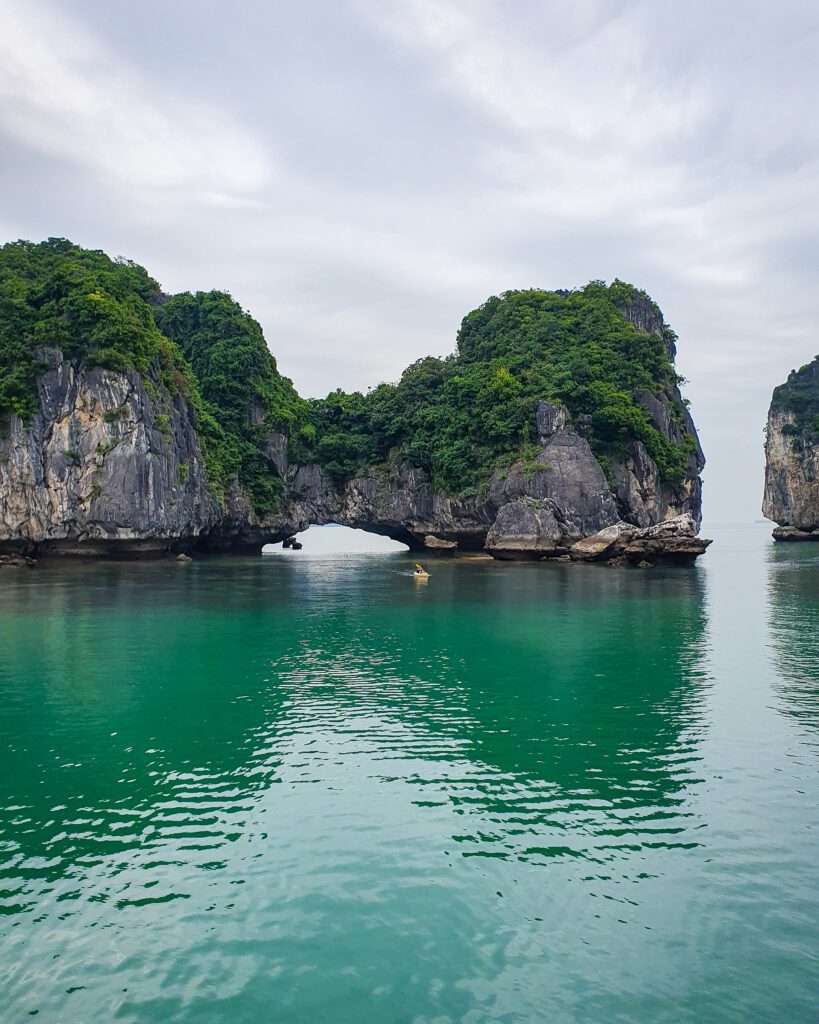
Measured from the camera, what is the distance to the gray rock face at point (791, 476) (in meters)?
79.6

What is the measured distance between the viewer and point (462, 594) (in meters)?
32.1

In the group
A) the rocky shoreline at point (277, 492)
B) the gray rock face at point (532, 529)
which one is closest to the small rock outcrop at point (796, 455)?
the rocky shoreline at point (277, 492)

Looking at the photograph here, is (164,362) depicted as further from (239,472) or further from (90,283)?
(239,472)

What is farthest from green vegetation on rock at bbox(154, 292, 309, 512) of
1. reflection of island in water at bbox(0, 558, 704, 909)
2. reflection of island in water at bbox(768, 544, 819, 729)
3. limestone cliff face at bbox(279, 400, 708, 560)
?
reflection of island in water at bbox(768, 544, 819, 729)

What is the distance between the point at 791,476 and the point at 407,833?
8541 centimetres

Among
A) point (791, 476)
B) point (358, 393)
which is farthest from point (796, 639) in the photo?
point (791, 476)

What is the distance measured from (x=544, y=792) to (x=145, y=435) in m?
38.9

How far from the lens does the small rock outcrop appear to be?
79.6 m

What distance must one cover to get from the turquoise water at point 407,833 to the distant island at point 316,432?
26.0m

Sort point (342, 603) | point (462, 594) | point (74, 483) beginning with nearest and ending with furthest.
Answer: point (342, 603)
point (462, 594)
point (74, 483)

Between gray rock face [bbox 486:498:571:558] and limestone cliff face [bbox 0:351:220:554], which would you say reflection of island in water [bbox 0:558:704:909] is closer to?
limestone cliff face [bbox 0:351:220:554]

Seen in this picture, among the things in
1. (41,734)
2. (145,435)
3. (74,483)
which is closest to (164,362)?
(145,435)

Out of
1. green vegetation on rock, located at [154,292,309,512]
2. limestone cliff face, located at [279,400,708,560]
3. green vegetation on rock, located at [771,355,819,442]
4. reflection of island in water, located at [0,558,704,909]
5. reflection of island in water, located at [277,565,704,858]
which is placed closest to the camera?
reflection of island in water, located at [0,558,704,909]

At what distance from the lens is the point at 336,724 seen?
12750 millimetres
